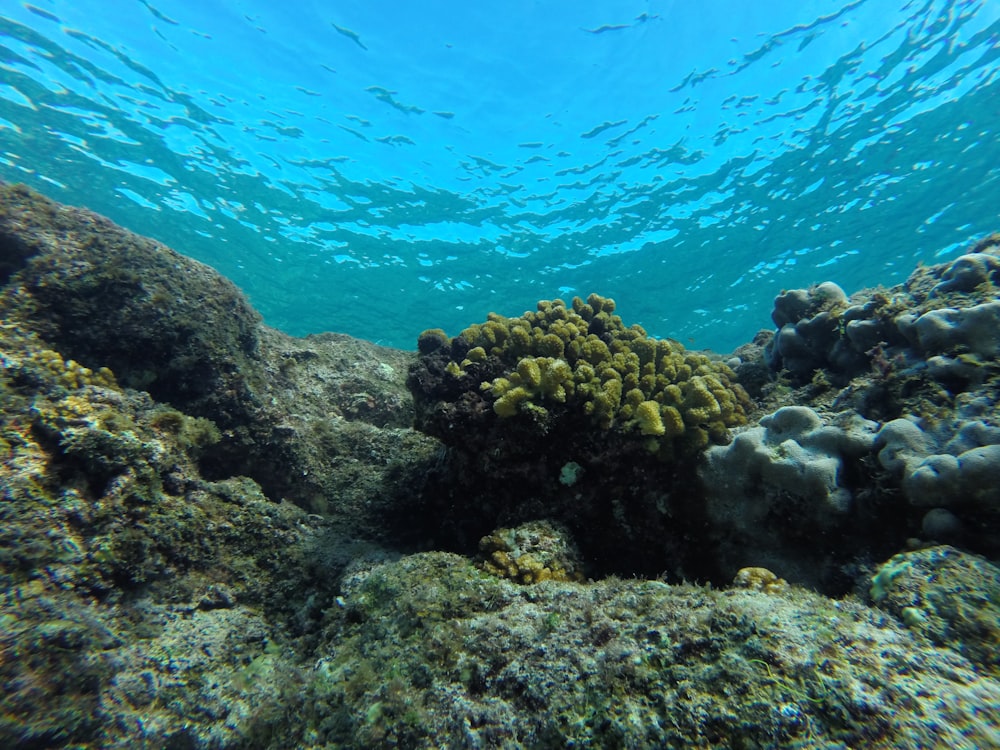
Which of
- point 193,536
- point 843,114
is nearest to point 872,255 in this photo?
point 843,114

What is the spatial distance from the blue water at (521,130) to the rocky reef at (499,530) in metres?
14.0

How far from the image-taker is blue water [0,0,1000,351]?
1384 cm

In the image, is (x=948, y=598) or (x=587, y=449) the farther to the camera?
(x=587, y=449)

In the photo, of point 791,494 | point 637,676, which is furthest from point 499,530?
point 791,494

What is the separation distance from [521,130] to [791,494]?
18875 mm

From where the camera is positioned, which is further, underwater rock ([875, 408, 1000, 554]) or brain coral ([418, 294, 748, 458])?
brain coral ([418, 294, 748, 458])

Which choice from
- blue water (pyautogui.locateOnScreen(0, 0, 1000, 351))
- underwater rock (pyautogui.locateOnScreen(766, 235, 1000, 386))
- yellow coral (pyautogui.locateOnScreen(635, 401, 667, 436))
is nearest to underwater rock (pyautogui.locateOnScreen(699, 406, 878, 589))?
yellow coral (pyautogui.locateOnScreen(635, 401, 667, 436))

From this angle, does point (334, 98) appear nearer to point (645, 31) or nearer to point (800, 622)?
point (645, 31)

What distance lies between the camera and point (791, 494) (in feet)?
10.9

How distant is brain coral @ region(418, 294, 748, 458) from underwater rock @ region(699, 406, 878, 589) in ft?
1.36

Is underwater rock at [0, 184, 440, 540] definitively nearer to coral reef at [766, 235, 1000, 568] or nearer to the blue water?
coral reef at [766, 235, 1000, 568]

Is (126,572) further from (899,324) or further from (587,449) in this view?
(899,324)

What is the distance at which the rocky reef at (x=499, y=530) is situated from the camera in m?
1.92

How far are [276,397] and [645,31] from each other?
1735 cm
